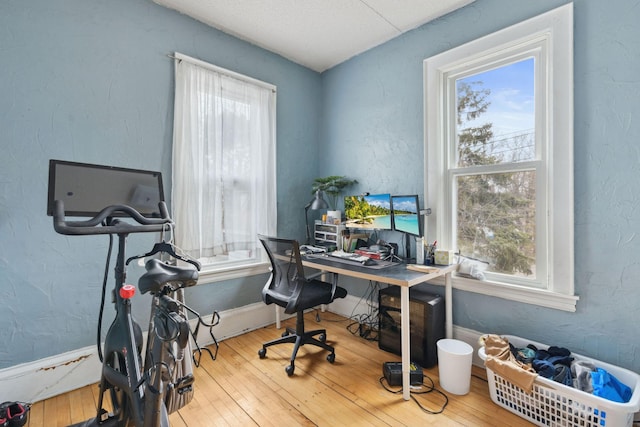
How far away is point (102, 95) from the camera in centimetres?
199

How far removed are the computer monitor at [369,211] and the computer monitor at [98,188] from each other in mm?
1722

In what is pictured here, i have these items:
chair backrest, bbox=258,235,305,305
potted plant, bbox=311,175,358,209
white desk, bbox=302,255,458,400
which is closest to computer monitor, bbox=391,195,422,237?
white desk, bbox=302,255,458,400

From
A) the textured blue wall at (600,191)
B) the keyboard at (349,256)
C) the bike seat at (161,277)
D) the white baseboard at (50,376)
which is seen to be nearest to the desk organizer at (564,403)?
the textured blue wall at (600,191)

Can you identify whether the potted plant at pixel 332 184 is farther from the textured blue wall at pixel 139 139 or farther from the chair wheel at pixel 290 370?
the chair wheel at pixel 290 370

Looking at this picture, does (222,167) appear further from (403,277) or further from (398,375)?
(398,375)

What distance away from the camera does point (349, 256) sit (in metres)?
2.49

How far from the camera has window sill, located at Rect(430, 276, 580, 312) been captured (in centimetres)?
181

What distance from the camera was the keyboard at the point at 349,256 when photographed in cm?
233

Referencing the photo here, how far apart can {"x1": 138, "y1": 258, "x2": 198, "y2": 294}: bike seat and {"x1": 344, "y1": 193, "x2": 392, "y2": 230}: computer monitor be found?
5.91ft

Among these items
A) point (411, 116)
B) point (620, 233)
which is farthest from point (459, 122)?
point (620, 233)

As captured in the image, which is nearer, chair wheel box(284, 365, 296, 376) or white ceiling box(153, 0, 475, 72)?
chair wheel box(284, 365, 296, 376)

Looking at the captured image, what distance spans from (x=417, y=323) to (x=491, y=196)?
1063mm

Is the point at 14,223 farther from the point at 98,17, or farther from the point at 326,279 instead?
the point at 326,279

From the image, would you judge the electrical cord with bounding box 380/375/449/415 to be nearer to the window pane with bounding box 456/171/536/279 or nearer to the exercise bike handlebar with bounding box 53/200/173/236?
the window pane with bounding box 456/171/536/279
